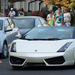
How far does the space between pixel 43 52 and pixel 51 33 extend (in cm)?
119

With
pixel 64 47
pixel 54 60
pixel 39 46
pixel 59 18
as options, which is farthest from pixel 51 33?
pixel 59 18

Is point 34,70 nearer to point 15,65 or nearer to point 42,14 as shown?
point 15,65

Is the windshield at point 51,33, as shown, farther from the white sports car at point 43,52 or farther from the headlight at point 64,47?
the headlight at point 64,47

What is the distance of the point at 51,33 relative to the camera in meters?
10.6

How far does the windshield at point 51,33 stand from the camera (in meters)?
10.4

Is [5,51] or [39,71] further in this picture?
[5,51]

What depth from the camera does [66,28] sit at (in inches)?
425

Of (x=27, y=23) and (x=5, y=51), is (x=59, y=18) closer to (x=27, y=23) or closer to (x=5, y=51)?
(x=27, y=23)

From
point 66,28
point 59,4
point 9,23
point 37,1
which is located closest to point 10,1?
point 37,1

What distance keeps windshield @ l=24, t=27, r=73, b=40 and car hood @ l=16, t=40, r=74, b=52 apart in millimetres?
450

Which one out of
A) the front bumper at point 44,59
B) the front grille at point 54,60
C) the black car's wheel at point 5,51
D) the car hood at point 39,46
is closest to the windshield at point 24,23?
the black car's wheel at point 5,51

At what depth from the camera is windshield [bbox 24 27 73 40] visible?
34.0 ft

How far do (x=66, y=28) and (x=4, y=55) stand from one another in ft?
10.8

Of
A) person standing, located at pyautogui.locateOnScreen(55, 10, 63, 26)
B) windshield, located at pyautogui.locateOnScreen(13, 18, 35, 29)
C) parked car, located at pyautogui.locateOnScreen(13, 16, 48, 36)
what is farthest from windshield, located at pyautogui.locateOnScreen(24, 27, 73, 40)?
person standing, located at pyautogui.locateOnScreen(55, 10, 63, 26)
